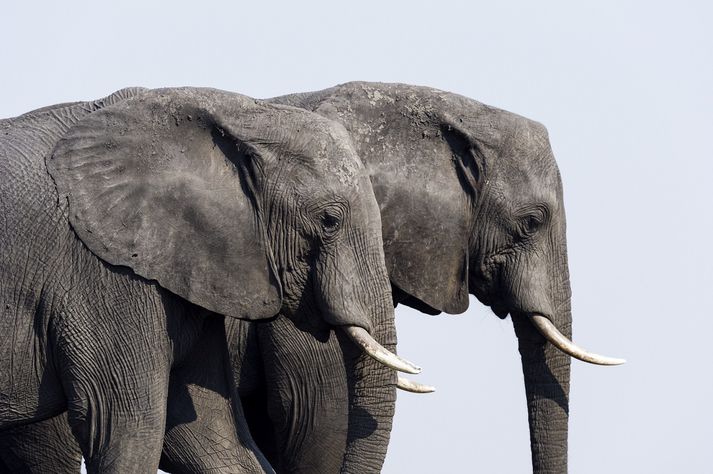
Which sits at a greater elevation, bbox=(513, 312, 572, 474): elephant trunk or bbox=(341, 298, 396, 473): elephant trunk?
bbox=(513, 312, 572, 474): elephant trunk

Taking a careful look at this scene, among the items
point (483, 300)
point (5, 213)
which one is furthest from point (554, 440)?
point (5, 213)

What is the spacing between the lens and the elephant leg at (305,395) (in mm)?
13164

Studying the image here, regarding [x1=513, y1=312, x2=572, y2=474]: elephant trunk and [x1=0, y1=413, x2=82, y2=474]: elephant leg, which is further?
[x1=513, y1=312, x2=572, y2=474]: elephant trunk

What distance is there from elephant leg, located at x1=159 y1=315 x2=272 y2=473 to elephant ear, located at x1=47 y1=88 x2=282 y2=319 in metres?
0.39

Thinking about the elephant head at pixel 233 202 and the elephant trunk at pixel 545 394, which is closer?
the elephant head at pixel 233 202

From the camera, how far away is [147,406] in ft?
37.2

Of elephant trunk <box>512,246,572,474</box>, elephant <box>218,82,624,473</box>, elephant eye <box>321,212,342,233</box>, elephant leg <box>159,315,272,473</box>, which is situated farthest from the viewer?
elephant trunk <box>512,246,572,474</box>

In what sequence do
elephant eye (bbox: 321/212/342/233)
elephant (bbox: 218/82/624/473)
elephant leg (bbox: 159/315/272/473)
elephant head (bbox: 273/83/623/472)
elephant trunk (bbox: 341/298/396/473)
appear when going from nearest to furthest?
elephant eye (bbox: 321/212/342/233), elephant leg (bbox: 159/315/272/473), elephant trunk (bbox: 341/298/396/473), elephant (bbox: 218/82/624/473), elephant head (bbox: 273/83/623/472)

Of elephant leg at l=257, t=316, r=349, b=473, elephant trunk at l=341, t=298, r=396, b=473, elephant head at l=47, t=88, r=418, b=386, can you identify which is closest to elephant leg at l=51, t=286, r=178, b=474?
elephant head at l=47, t=88, r=418, b=386

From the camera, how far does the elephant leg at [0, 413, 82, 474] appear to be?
44.3 feet

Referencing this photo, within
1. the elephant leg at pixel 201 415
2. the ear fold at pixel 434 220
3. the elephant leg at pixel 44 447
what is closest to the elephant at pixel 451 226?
the ear fold at pixel 434 220

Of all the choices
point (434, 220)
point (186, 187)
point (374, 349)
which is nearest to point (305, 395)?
point (434, 220)

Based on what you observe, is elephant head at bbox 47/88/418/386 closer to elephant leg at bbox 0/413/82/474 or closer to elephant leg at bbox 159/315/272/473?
elephant leg at bbox 159/315/272/473

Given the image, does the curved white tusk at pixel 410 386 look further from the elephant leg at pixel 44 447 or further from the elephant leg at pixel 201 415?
the elephant leg at pixel 44 447
